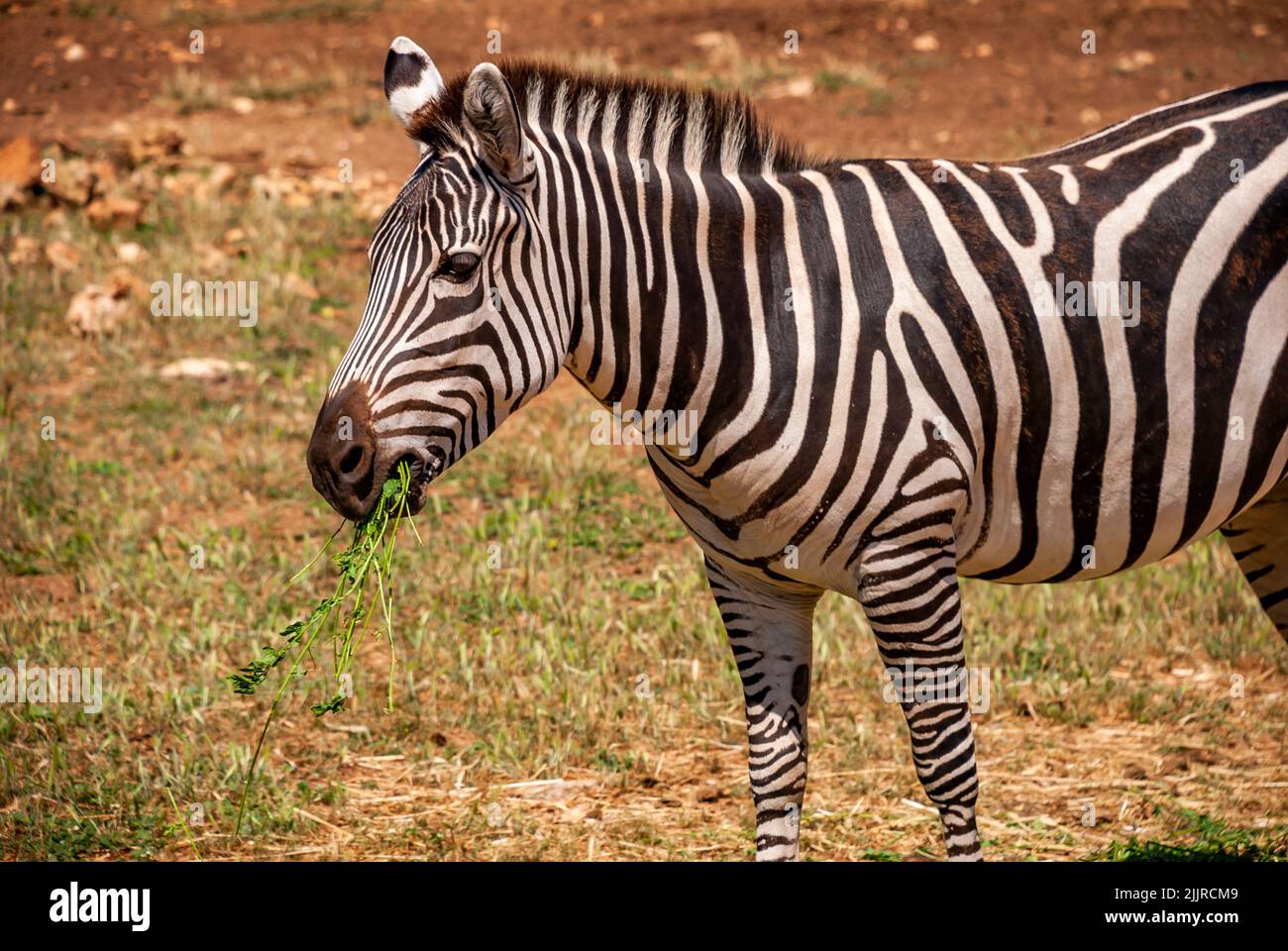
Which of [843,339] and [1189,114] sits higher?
[1189,114]

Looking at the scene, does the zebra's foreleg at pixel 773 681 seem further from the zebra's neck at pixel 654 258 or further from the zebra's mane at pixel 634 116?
the zebra's mane at pixel 634 116

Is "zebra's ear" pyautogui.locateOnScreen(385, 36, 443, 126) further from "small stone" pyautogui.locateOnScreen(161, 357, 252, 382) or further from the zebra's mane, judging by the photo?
"small stone" pyautogui.locateOnScreen(161, 357, 252, 382)

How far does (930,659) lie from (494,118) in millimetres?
1963

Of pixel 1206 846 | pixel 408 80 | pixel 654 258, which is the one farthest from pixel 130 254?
pixel 1206 846

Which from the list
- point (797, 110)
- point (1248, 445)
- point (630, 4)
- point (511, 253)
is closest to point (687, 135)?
point (511, 253)

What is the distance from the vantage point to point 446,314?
12.0ft

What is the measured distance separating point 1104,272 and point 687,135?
1.32 meters

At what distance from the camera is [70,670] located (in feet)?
20.8

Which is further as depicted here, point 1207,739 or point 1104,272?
point 1207,739

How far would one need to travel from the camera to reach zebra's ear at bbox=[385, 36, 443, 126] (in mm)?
3932

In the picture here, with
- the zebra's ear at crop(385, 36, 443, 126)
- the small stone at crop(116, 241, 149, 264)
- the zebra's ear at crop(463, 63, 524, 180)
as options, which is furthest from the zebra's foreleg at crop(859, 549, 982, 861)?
the small stone at crop(116, 241, 149, 264)

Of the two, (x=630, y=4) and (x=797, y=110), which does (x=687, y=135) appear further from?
(x=630, y=4)

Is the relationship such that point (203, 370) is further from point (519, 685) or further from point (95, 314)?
point (519, 685)

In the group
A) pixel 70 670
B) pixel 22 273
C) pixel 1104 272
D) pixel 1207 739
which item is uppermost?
pixel 22 273
